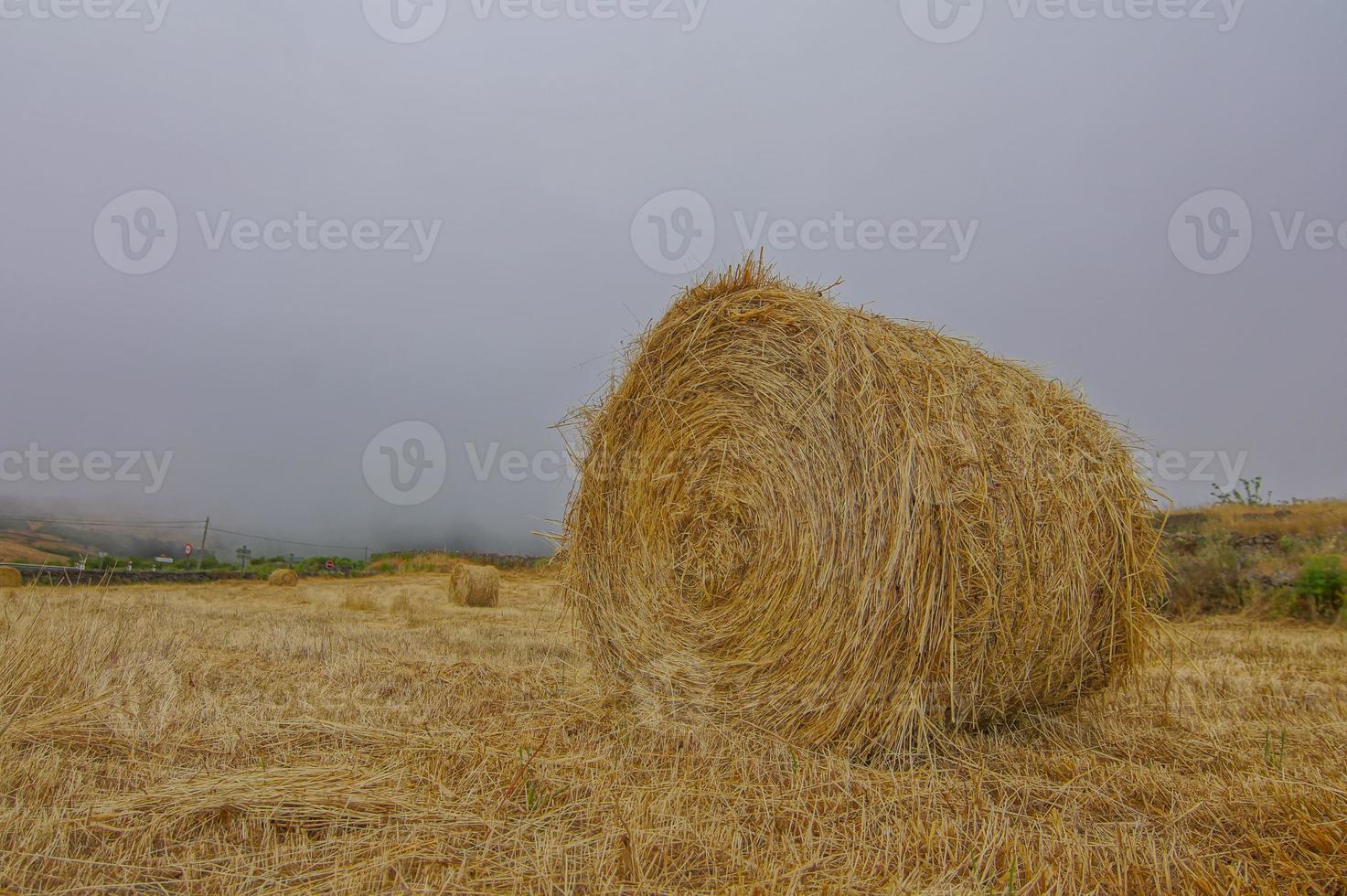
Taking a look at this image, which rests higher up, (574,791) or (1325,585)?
(1325,585)

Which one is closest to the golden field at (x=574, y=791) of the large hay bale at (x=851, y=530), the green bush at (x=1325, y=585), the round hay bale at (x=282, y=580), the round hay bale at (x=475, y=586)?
the large hay bale at (x=851, y=530)

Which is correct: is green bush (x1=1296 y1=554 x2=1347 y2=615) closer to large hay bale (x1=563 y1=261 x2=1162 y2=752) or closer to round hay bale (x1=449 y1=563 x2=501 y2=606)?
large hay bale (x1=563 y1=261 x2=1162 y2=752)

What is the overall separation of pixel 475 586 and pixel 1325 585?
11750 mm

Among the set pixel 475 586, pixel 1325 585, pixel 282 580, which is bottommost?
pixel 282 580

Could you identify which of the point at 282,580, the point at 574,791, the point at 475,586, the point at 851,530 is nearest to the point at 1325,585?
the point at 851,530

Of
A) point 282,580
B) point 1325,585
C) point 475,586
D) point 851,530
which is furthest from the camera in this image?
point 282,580

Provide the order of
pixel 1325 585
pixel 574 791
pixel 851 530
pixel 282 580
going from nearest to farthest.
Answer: pixel 574 791, pixel 851 530, pixel 1325 585, pixel 282 580

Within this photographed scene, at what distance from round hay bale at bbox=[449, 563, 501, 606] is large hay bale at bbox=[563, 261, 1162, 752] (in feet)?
28.9

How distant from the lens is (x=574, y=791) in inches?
108

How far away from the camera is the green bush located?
957cm

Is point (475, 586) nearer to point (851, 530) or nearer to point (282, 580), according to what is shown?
point (282, 580)

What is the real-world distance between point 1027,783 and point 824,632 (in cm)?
103

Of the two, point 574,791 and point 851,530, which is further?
point 851,530

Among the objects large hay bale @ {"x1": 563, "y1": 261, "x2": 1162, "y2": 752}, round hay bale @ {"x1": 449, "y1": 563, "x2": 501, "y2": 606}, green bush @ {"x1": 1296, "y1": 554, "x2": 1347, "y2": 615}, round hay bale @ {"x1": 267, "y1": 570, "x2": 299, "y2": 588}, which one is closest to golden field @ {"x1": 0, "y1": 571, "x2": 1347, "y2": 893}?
large hay bale @ {"x1": 563, "y1": 261, "x2": 1162, "y2": 752}
